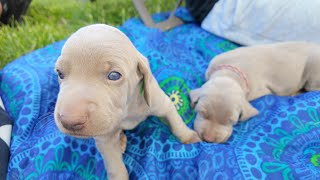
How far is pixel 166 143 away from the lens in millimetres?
2729

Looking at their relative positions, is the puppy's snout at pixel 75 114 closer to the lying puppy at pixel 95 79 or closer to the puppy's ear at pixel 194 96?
the lying puppy at pixel 95 79

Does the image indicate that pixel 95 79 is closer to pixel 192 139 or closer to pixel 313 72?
pixel 192 139

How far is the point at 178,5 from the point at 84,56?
294 cm

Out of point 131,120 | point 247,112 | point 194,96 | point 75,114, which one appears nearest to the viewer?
point 75,114

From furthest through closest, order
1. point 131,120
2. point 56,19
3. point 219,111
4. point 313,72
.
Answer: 1. point 56,19
2. point 313,72
3. point 219,111
4. point 131,120

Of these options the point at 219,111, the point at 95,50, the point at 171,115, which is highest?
the point at 95,50

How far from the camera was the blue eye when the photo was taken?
1.87 metres

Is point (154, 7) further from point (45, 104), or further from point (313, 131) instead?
point (313, 131)

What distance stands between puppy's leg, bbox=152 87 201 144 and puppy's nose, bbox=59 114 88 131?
0.67 m

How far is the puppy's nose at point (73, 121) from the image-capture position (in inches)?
69.2

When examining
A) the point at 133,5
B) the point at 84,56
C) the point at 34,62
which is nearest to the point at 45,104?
the point at 34,62

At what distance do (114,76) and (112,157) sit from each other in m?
0.68

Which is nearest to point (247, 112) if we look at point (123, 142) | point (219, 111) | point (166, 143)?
point (219, 111)

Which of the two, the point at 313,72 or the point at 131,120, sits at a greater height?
the point at 131,120
